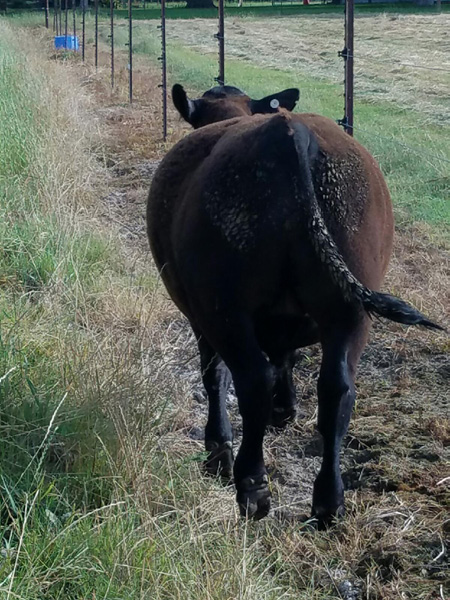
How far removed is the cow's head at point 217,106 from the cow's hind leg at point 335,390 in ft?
7.14

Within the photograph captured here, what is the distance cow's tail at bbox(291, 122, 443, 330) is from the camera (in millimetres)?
3324

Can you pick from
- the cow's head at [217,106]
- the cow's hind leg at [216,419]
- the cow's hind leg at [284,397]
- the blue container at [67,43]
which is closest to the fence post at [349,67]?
the cow's head at [217,106]

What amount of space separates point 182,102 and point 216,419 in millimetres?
1907

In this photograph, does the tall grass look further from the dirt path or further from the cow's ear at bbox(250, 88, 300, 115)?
the cow's ear at bbox(250, 88, 300, 115)

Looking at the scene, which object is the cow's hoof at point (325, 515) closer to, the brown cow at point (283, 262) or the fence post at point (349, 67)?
the brown cow at point (283, 262)

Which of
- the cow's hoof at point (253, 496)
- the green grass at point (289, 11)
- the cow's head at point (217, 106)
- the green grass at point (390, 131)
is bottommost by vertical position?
the cow's hoof at point (253, 496)

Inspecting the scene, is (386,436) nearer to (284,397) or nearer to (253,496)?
(284,397)

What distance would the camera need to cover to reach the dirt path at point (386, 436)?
3.72 m

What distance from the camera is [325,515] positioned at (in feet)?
12.5

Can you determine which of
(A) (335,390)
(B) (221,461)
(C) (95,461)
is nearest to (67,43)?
(B) (221,461)

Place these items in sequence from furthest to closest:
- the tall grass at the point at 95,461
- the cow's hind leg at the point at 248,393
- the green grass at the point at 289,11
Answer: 1. the green grass at the point at 289,11
2. the cow's hind leg at the point at 248,393
3. the tall grass at the point at 95,461

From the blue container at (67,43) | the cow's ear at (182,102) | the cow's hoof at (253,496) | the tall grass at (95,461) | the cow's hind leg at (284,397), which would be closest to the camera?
the tall grass at (95,461)

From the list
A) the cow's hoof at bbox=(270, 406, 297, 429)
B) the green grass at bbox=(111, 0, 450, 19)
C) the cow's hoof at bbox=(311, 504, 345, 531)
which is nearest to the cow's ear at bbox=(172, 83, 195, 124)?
the cow's hoof at bbox=(270, 406, 297, 429)

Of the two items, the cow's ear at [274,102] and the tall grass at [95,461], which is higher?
the cow's ear at [274,102]
